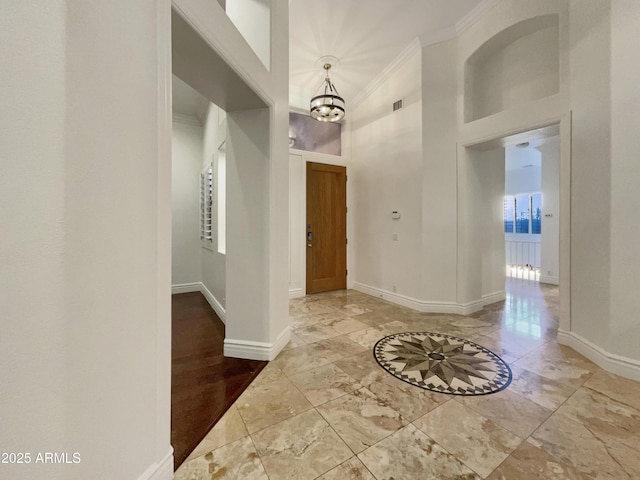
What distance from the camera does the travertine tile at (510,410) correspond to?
164 centimetres

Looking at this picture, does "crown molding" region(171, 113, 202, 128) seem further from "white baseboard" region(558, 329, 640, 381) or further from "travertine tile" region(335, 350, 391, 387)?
"white baseboard" region(558, 329, 640, 381)

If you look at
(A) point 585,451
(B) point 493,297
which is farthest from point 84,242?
(B) point 493,297

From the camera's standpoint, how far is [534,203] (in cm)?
861

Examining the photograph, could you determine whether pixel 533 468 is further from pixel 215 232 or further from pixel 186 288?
pixel 186 288

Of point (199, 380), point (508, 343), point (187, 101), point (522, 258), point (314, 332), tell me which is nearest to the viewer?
point (199, 380)

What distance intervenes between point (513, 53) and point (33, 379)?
16.8ft

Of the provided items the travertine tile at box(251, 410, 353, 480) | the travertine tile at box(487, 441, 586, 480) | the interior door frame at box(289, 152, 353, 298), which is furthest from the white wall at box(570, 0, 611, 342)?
the interior door frame at box(289, 152, 353, 298)

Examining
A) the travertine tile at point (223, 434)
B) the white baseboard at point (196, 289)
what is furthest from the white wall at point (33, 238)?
the white baseboard at point (196, 289)

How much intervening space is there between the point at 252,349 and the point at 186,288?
348 centimetres

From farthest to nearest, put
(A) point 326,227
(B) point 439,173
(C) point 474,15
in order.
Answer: (A) point 326,227, (B) point 439,173, (C) point 474,15

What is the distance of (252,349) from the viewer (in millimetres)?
2512

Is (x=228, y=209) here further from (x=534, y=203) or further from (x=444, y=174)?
(x=534, y=203)

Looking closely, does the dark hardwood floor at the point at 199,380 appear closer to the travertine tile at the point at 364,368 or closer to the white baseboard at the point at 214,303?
the white baseboard at the point at 214,303

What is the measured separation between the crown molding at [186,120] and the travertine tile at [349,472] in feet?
19.2
